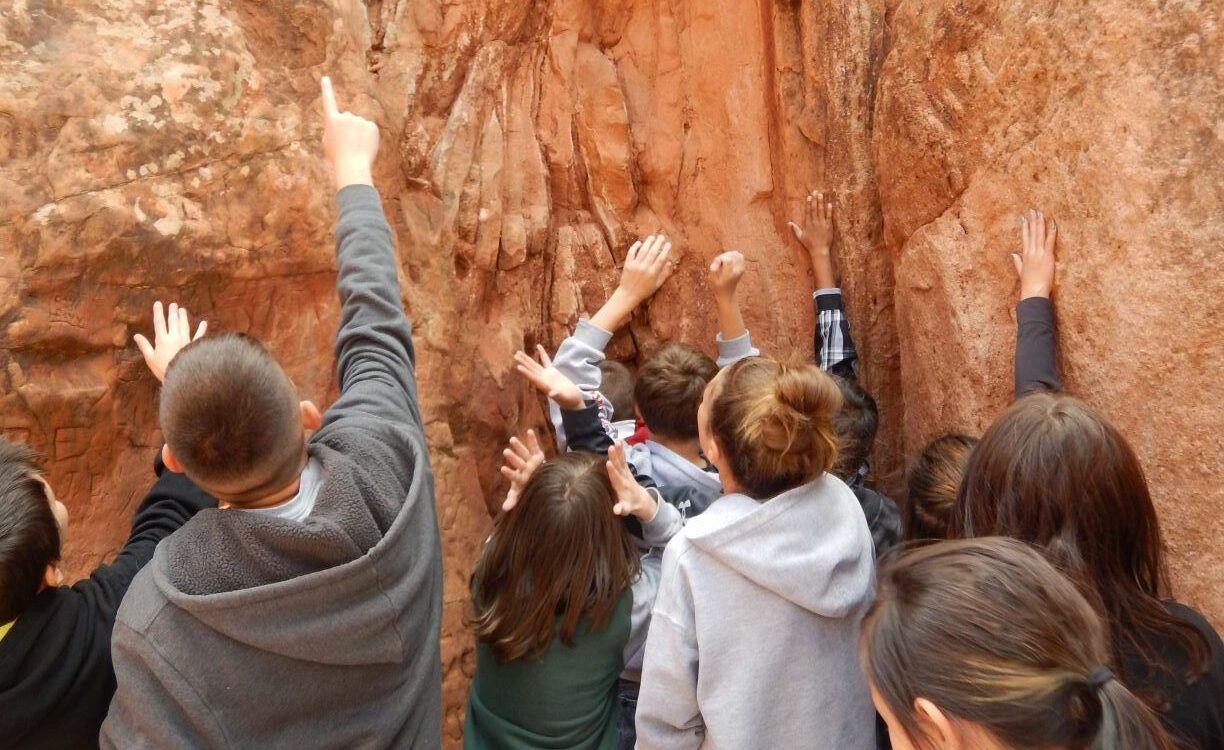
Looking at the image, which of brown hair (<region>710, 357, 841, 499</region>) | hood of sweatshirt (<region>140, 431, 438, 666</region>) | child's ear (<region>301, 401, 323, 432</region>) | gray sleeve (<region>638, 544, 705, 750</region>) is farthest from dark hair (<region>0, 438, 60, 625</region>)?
brown hair (<region>710, 357, 841, 499</region>)

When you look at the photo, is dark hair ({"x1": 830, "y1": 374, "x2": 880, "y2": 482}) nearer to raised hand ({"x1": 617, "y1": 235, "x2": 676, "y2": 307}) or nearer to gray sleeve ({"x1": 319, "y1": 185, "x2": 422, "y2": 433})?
raised hand ({"x1": 617, "y1": 235, "x2": 676, "y2": 307})

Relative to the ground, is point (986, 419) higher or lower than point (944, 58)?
lower

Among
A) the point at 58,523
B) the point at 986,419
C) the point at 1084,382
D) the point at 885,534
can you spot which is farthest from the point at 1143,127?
the point at 58,523

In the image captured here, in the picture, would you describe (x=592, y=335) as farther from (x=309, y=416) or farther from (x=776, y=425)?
(x=309, y=416)

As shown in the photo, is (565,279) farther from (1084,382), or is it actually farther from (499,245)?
(1084,382)

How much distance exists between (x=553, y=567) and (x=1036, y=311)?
1.57 metres

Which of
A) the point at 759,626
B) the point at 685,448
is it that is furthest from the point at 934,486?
the point at 685,448

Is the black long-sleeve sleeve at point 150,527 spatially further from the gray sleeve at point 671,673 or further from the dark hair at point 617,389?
the dark hair at point 617,389

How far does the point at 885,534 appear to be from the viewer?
8.00 ft

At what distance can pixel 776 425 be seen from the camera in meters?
1.93

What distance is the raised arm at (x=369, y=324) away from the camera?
1.84 meters

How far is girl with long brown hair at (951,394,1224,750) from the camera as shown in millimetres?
1602

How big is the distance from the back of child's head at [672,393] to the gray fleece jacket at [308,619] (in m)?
1.22

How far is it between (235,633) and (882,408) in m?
2.63
